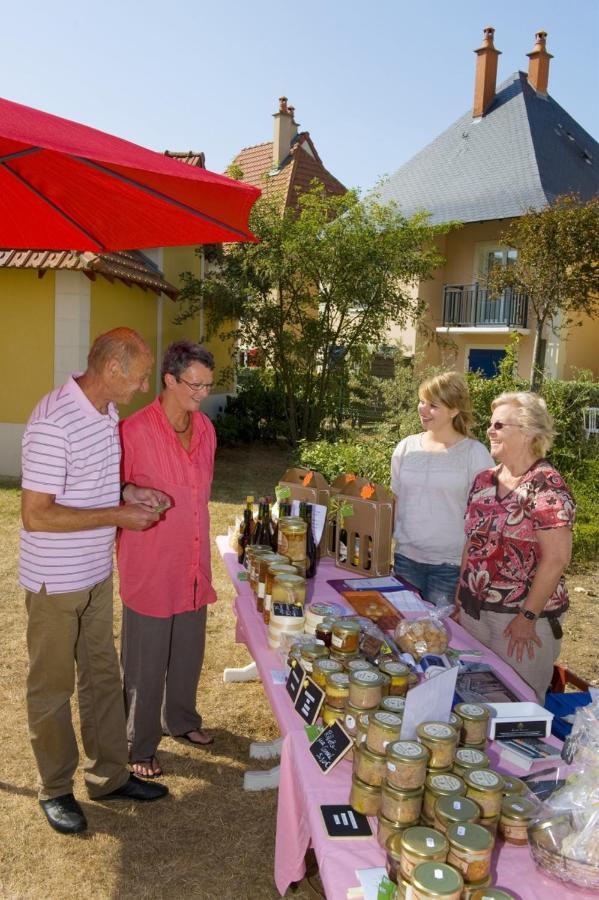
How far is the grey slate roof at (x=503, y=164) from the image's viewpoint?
1675cm

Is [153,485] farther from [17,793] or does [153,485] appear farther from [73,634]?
[17,793]

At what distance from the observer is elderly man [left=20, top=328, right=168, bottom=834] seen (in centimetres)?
252

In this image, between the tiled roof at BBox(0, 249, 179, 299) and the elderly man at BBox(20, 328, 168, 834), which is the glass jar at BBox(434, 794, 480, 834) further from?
the tiled roof at BBox(0, 249, 179, 299)

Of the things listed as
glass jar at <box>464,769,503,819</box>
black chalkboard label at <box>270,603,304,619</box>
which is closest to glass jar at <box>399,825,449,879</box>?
glass jar at <box>464,769,503,819</box>

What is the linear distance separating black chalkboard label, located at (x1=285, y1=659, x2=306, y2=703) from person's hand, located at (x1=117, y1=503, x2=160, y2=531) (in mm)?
777

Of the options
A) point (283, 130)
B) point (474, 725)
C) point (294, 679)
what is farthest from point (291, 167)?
point (474, 725)

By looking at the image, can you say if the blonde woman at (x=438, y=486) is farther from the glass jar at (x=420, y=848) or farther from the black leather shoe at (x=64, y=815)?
the glass jar at (x=420, y=848)

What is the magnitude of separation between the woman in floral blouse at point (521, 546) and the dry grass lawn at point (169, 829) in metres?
1.30

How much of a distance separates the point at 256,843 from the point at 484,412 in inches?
293

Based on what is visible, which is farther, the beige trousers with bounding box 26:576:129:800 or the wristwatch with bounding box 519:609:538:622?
the wristwatch with bounding box 519:609:538:622

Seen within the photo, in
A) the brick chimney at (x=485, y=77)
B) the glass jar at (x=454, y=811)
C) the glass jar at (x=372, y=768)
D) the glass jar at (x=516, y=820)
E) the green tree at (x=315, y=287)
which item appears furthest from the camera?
the brick chimney at (x=485, y=77)

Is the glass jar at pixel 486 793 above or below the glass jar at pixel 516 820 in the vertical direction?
above

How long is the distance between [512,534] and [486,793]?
1577 mm

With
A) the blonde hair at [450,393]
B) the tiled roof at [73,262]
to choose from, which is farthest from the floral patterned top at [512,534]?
the tiled roof at [73,262]
